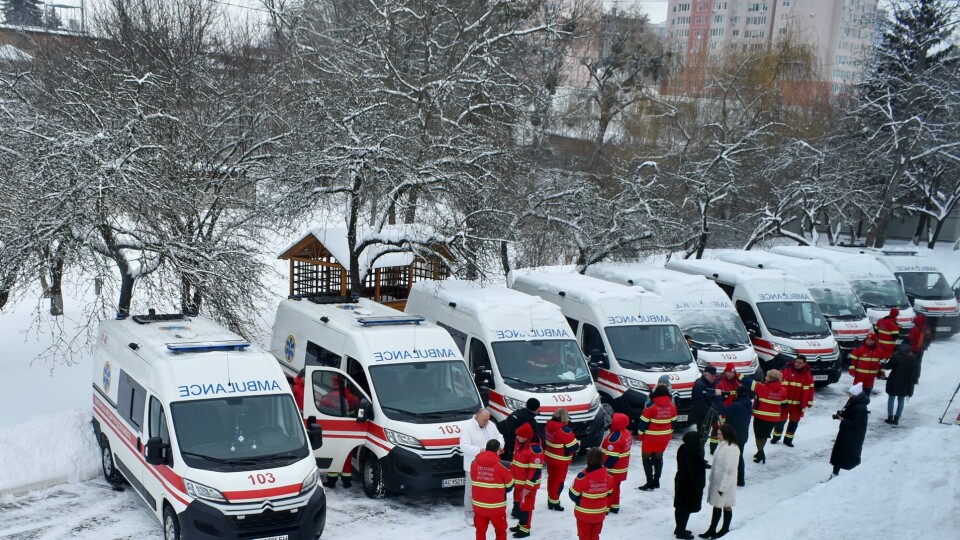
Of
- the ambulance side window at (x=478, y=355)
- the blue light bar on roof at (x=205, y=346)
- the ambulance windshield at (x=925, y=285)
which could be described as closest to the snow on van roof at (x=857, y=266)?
the ambulance windshield at (x=925, y=285)

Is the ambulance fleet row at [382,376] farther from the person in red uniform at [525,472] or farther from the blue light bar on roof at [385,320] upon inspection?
the person in red uniform at [525,472]

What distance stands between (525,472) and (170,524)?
3.99 m

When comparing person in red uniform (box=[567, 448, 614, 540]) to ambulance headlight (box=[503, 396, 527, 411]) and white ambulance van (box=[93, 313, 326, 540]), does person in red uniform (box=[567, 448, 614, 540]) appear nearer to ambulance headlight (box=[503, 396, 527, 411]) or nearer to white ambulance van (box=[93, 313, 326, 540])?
white ambulance van (box=[93, 313, 326, 540])

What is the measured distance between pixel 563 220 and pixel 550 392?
9.19m

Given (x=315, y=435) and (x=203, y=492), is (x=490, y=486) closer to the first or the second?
(x=315, y=435)

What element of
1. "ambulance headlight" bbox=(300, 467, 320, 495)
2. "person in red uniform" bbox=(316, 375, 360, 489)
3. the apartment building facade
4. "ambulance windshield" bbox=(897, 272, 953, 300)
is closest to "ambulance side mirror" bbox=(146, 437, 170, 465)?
"ambulance headlight" bbox=(300, 467, 320, 495)

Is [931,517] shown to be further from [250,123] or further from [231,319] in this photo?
[250,123]

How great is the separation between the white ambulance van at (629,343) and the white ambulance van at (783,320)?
3532mm

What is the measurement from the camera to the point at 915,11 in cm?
3391

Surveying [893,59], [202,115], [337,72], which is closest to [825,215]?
[893,59]

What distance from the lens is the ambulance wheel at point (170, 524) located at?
9.11m

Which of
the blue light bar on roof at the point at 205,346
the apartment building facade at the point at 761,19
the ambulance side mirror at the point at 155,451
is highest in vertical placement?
the apartment building facade at the point at 761,19

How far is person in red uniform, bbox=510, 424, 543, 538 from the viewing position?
10078 mm

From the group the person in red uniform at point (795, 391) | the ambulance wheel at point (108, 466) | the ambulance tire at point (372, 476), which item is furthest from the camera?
the person in red uniform at point (795, 391)
